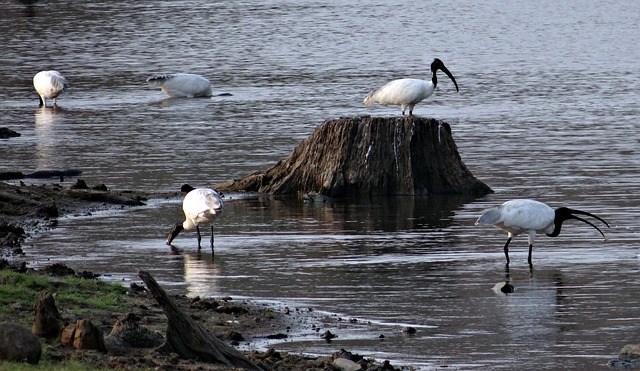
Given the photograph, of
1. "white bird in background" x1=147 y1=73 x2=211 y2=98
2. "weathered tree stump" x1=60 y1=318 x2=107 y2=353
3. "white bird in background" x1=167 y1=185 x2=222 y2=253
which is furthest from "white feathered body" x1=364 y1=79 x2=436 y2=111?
"weathered tree stump" x1=60 y1=318 x2=107 y2=353

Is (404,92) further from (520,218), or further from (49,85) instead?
(49,85)

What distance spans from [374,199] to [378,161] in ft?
1.78

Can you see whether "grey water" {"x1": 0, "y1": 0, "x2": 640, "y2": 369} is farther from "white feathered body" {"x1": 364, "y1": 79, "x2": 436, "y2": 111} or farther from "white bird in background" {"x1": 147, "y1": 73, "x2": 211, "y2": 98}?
"white feathered body" {"x1": 364, "y1": 79, "x2": 436, "y2": 111}

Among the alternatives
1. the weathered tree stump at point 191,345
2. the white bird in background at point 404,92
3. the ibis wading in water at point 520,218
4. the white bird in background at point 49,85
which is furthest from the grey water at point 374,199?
the weathered tree stump at point 191,345

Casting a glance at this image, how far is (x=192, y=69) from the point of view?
42188mm

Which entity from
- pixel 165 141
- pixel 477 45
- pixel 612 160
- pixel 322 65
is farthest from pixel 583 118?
pixel 477 45

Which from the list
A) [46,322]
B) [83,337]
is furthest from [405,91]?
[83,337]

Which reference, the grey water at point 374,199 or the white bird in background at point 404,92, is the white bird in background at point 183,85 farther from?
the white bird in background at point 404,92

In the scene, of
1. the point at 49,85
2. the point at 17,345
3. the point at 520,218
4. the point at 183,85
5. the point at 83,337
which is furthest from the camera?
the point at 183,85

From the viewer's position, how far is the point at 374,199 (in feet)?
63.7

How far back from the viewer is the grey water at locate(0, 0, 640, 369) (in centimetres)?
1195

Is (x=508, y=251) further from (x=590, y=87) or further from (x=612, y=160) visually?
(x=590, y=87)

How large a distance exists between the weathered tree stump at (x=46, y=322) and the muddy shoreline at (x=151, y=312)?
0.26 metres

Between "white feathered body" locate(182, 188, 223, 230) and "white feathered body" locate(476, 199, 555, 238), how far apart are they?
113 inches
